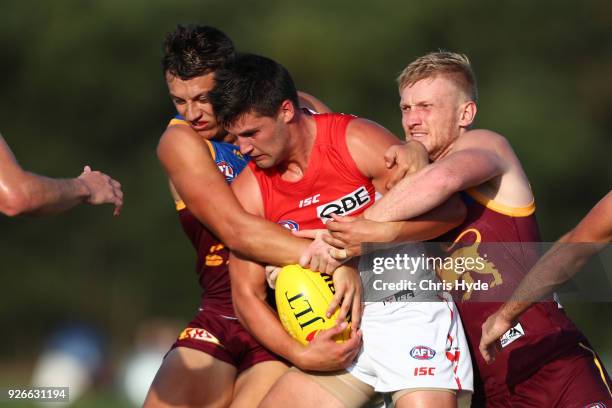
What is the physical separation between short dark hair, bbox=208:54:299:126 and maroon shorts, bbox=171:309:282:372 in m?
1.39

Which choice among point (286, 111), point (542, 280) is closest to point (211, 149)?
point (286, 111)

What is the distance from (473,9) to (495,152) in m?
21.1

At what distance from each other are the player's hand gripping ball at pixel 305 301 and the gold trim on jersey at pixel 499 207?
94cm

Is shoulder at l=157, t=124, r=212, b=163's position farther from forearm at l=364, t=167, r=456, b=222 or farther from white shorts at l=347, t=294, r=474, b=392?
white shorts at l=347, t=294, r=474, b=392

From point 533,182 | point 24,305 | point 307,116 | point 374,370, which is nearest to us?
point 374,370

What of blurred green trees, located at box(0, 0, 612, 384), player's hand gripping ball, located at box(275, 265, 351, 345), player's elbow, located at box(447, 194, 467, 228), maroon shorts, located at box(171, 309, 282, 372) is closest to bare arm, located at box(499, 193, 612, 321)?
player's elbow, located at box(447, 194, 467, 228)

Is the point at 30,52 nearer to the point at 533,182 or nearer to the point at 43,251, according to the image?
the point at 43,251

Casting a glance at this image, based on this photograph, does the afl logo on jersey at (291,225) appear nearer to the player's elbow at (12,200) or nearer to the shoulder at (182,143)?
the shoulder at (182,143)

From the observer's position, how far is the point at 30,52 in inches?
1077

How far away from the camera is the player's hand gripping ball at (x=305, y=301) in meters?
5.33

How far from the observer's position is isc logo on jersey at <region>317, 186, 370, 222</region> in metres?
5.55

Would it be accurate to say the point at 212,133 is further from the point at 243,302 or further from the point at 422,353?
the point at 422,353

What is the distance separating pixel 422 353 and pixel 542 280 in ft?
2.31

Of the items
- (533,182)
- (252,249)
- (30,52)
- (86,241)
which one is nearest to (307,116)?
(252,249)
